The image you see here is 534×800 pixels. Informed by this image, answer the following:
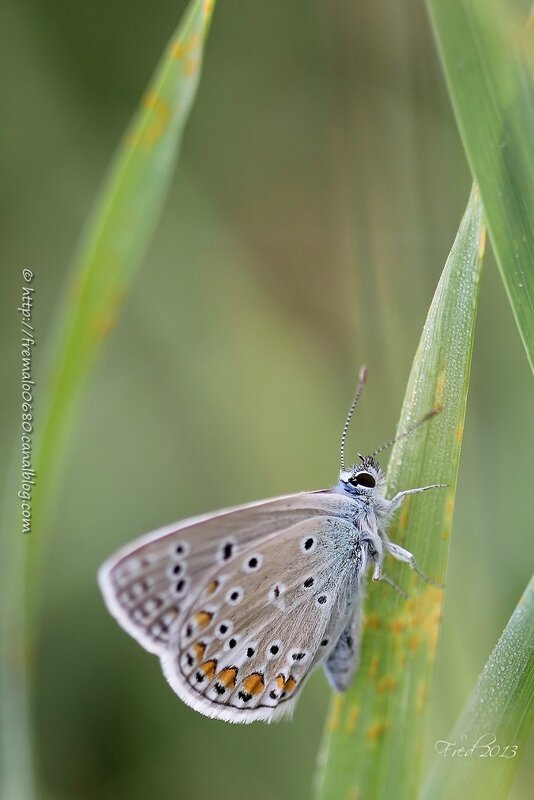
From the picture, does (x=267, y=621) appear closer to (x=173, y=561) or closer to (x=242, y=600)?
(x=242, y=600)

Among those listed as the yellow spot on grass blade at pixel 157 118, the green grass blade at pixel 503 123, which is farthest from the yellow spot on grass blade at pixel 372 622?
the yellow spot on grass blade at pixel 157 118

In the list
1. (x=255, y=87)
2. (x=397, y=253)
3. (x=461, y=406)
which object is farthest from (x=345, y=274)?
(x=461, y=406)

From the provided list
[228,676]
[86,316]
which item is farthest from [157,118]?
[228,676]

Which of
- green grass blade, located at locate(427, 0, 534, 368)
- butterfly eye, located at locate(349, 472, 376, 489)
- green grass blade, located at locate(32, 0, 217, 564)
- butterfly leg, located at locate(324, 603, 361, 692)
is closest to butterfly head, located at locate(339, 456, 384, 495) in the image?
butterfly eye, located at locate(349, 472, 376, 489)

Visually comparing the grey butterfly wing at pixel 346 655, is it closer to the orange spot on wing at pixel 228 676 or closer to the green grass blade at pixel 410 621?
the green grass blade at pixel 410 621

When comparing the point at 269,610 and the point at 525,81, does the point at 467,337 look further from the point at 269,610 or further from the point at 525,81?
the point at 269,610
